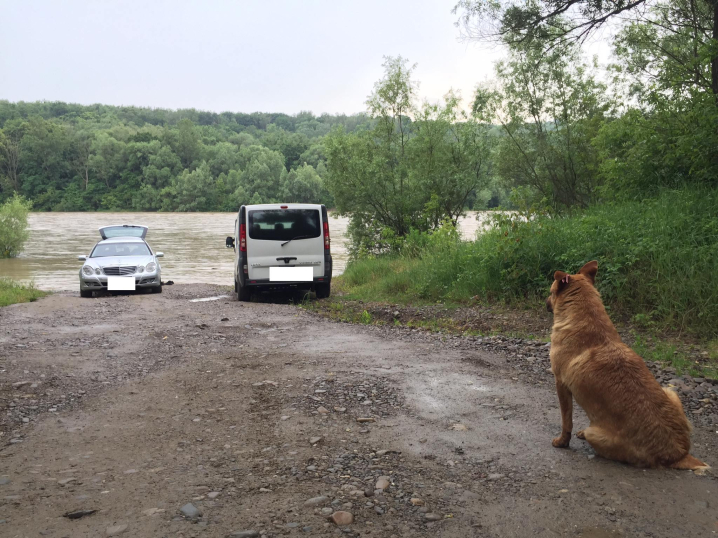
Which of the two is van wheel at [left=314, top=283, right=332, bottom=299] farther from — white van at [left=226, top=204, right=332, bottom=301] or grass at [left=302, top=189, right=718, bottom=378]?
grass at [left=302, top=189, right=718, bottom=378]

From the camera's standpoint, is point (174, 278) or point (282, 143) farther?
point (282, 143)

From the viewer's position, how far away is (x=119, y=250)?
16.8 meters

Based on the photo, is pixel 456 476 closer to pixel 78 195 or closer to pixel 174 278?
pixel 174 278

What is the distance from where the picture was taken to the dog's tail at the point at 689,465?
3547mm

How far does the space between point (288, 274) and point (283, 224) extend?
117 cm

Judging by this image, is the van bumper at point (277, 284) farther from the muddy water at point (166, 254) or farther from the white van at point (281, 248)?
the muddy water at point (166, 254)

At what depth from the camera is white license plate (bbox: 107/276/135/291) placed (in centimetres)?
1542

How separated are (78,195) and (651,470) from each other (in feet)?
358

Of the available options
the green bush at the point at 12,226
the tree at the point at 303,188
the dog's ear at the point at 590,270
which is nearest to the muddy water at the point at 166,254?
the green bush at the point at 12,226

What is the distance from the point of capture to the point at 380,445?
421 centimetres

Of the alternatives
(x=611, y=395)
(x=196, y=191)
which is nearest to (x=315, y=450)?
(x=611, y=395)

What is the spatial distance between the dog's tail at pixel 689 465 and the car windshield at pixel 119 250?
15.5 meters

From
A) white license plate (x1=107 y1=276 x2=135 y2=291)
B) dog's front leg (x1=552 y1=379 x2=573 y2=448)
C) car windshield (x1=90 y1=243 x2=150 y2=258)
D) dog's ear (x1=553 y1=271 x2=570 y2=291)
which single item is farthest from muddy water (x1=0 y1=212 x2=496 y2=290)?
dog's front leg (x1=552 y1=379 x2=573 y2=448)

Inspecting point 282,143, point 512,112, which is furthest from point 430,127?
point 282,143
